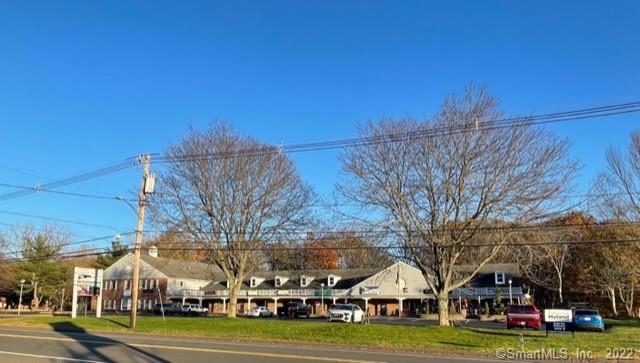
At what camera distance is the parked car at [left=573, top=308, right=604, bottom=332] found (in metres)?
36.2

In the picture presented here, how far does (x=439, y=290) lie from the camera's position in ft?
112

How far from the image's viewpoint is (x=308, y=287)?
7550cm

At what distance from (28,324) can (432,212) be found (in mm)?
26998

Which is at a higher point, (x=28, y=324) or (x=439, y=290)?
(x=439, y=290)

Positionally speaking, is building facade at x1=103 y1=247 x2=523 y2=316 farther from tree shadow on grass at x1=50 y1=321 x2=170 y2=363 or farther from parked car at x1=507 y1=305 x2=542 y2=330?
tree shadow on grass at x1=50 y1=321 x2=170 y2=363

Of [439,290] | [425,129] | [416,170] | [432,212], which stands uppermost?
[425,129]

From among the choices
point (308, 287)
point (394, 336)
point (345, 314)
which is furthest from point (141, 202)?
point (308, 287)

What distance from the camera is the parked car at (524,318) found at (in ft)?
117

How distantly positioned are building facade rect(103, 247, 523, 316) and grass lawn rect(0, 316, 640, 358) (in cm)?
3604

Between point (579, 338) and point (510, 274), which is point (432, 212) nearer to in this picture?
point (579, 338)

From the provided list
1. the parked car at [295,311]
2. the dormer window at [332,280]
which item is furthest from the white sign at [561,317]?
the dormer window at [332,280]

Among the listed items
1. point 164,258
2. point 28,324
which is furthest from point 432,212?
point 164,258

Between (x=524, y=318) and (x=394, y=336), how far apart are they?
13355mm

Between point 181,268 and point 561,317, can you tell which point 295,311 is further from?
point 561,317
